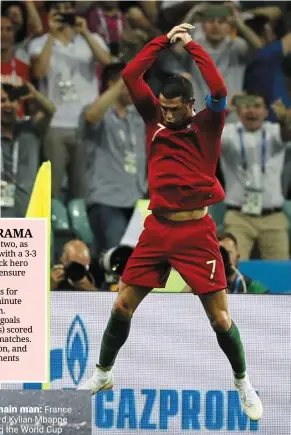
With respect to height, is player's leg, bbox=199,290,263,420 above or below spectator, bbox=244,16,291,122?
below

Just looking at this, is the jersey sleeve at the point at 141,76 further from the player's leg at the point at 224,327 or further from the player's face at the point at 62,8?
the player's face at the point at 62,8

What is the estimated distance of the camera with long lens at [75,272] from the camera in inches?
345

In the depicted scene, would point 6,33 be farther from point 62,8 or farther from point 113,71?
point 113,71

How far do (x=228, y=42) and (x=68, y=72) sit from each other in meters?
1.36

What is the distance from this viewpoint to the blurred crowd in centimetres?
1092

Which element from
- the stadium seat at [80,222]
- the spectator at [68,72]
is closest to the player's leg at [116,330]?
the stadium seat at [80,222]

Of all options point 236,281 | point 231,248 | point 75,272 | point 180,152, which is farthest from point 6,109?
point 180,152

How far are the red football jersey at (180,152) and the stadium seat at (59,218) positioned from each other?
3141mm

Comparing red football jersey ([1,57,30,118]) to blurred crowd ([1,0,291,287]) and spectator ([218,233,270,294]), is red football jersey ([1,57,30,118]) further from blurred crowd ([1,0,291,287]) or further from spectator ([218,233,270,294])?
spectator ([218,233,270,294])

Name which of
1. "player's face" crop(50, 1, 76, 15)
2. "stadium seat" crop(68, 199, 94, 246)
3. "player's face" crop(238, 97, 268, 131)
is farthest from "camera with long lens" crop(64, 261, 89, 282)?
"player's face" crop(50, 1, 76, 15)

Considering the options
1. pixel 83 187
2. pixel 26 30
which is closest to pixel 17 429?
pixel 83 187

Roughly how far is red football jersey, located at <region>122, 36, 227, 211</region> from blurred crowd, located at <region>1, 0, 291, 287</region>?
3131 millimetres

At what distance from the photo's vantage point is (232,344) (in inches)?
301

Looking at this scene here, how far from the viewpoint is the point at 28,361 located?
723cm
